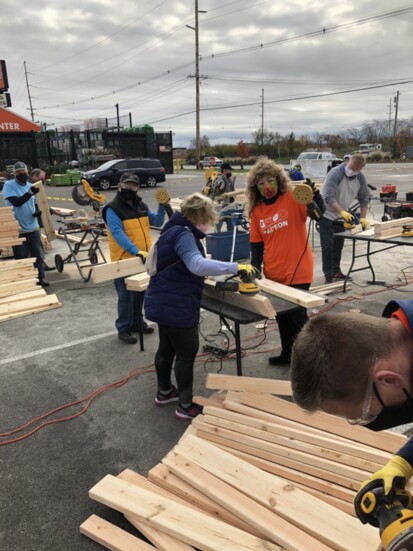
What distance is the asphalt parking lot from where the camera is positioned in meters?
2.64

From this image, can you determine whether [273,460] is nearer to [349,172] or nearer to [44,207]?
[349,172]

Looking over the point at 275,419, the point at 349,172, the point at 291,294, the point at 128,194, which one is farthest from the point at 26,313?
the point at 349,172

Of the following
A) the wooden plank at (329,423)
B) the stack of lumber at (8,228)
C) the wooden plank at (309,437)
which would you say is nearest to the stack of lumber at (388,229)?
the wooden plank at (329,423)

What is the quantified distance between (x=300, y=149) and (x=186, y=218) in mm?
54790

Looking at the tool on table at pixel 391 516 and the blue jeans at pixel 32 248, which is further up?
the tool on table at pixel 391 516

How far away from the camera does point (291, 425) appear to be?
119 inches

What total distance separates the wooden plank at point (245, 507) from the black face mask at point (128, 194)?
292cm

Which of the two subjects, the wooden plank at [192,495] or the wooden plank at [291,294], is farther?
the wooden plank at [291,294]

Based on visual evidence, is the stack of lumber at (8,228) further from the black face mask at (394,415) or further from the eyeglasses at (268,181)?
the black face mask at (394,415)

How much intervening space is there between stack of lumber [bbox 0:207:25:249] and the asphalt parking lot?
158 cm

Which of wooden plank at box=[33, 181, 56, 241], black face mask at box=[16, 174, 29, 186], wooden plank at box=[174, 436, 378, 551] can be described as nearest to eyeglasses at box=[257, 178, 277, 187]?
wooden plank at box=[174, 436, 378, 551]

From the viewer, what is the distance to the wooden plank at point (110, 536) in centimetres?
226

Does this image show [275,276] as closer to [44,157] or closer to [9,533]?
[9,533]

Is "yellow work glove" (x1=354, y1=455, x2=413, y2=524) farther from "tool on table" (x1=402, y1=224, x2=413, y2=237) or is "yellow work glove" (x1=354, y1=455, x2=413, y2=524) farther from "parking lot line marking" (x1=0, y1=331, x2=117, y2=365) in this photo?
"tool on table" (x1=402, y1=224, x2=413, y2=237)
